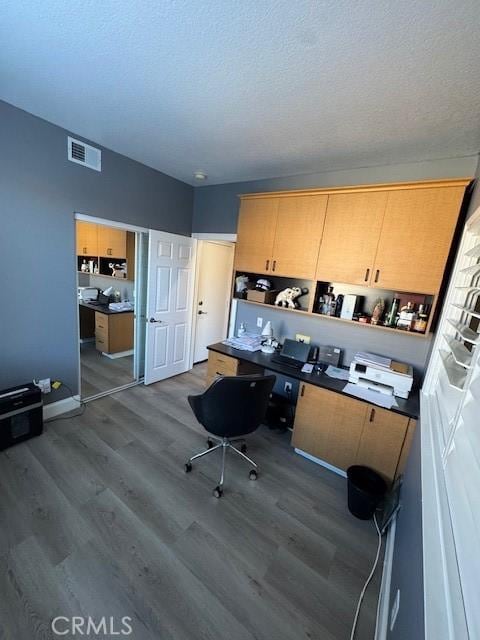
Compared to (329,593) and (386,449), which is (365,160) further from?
(329,593)

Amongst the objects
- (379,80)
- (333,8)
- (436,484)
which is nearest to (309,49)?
(333,8)

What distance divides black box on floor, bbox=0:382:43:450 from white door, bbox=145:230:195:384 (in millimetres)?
1265

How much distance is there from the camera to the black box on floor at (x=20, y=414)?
2127mm

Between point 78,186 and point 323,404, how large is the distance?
9.80ft

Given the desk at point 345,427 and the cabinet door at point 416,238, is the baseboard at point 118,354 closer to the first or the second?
the desk at point 345,427

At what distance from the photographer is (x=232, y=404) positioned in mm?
1825

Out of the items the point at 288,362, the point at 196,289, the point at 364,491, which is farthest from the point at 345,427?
the point at 196,289

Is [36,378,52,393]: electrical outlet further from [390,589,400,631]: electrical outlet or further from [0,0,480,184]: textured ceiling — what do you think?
[390,589,400,631]: electrical outlet

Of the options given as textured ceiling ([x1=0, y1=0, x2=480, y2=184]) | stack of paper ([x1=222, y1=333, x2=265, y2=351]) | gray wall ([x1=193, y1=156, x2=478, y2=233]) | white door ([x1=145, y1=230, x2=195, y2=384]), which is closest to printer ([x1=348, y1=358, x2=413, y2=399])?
stack of paper ([x1=222, y1=333, x2=265, y2=351])

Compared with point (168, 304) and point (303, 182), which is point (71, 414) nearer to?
point (168, 304)

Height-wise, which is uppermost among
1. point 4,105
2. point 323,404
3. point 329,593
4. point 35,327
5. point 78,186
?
point 4,105

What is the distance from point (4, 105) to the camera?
6.44 feet

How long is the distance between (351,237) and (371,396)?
1.31 metres

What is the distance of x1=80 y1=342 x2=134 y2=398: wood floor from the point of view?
329cm
